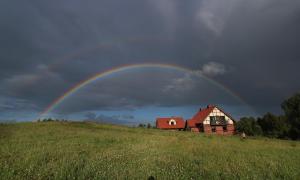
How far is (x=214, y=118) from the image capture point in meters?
82.2

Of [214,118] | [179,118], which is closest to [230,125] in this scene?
[214,118]

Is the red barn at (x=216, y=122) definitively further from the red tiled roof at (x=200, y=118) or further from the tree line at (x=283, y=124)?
the tree line at (x=283, y=124)

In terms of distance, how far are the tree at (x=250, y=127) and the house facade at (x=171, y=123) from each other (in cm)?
1928

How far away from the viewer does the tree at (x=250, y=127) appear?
285 feet

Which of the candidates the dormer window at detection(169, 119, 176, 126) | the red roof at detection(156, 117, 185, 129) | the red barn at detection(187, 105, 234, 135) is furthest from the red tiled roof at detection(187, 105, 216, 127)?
the dormer window at detection(169, 119, 176, 126)

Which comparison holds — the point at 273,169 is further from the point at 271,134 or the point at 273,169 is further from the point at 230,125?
the point at 271,134

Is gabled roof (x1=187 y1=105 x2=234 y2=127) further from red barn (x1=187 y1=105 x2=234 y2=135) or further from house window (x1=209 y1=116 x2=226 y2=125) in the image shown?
house window (x1=209 y1=116 x2=226 y2=125)

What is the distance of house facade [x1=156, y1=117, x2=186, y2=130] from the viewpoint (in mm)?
92750

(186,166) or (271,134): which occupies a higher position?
(271,134)

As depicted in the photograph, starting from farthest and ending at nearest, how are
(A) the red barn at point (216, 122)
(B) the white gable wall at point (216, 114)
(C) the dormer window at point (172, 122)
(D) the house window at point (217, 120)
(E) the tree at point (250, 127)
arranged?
1. (C) the dormer window at point (172, 122)
2. (E) the tree at point (250, 127)
3. (B) the white gable wall at point (216, 114)
4. (D) the house window at point (217, 120)
5. (A) the red barn at point (216, 122)

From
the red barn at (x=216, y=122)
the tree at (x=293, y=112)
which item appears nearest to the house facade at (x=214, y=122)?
the red barn at (x=216, y=122)

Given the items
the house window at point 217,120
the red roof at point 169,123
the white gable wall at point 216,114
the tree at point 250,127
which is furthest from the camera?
the red roof at point 169,123

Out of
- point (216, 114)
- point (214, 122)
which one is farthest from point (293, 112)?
point (214, 122)

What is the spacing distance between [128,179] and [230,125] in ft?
264
